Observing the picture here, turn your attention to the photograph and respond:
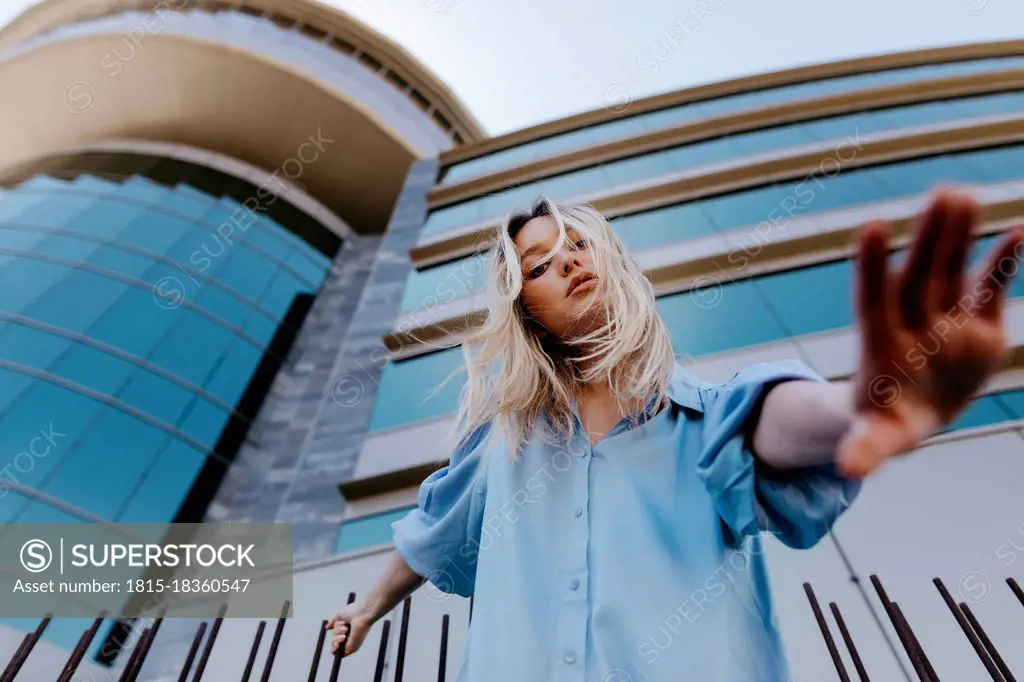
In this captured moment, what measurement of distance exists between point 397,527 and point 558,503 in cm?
70

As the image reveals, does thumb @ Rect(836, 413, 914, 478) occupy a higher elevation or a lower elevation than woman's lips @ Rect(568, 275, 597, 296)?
lower

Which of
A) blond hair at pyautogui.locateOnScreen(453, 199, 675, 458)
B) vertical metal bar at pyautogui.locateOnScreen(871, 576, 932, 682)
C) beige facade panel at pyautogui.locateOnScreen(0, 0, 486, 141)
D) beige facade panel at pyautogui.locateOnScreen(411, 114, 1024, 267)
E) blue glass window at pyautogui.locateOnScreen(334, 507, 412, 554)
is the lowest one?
vertical metal bar at pyautogui.locateOnScreen(871, 576, 932, 682)

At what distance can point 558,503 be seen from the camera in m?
1.66

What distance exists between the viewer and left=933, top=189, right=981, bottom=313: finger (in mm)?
750

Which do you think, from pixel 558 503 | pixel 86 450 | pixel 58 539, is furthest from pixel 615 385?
pixel 86 450

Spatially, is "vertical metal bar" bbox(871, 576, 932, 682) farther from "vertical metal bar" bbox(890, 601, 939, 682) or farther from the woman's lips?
the woman's lips

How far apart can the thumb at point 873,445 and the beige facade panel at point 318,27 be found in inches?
830

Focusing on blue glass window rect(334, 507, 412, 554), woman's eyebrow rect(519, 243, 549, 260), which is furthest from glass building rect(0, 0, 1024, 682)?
woman's eyebrow rect(519, 243, 549, 260)

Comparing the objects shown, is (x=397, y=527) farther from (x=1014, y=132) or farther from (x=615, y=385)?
(x=1014, y=132)

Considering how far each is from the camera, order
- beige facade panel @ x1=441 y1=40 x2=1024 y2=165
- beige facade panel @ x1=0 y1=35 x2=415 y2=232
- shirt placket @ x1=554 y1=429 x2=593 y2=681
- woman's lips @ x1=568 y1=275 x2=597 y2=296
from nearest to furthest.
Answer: shirt placket @ x1=554 y1=429 x2=593 y2=681 → woman's lips @ x1=568 y1=275 x2=597 y2=296 → beige facade panel @ x1=441 y1=40 x2=1024 y2=165 → beige facade panel @ x1=0 y1=35 x2=415 y2=232

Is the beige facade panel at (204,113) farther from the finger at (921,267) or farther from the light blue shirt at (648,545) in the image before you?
the finger at (921,267)

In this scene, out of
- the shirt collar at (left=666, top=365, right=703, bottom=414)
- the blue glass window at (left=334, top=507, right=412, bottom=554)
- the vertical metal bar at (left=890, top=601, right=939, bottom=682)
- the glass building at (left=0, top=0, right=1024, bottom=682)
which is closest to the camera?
the shirt collar at (left=666, top=365, right=703, bottom=414)

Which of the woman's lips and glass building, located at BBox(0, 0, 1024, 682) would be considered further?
glass building, located at BBox(0, 0, 1024, 682)

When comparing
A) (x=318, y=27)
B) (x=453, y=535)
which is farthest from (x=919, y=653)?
(x=318, y=27)
